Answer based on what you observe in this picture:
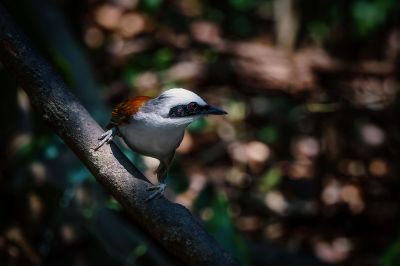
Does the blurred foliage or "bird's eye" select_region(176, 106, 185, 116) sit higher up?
"bird's eye" select_region(176, 106, 185, 116)

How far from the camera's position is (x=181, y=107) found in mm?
2760

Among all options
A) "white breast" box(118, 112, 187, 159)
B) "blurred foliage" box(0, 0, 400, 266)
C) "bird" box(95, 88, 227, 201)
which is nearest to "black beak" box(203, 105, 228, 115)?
"bird" box(95, 88, 227, 201)

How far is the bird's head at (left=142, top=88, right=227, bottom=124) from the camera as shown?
2.71 m

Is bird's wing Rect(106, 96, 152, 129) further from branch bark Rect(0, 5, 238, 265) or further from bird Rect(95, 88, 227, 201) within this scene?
branch bark Rect(0, 5, 238, 265)

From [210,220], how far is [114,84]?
3.52 meters

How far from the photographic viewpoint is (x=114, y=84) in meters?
7.65

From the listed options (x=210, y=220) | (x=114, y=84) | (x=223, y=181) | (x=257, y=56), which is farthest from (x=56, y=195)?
(x=257, y=56)

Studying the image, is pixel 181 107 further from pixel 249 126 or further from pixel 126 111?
pixel 249 126

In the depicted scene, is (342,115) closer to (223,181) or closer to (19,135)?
(223,181)

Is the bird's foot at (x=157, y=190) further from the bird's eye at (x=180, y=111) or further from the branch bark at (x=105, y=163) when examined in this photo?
the bird's eye at (x=180, y=111)

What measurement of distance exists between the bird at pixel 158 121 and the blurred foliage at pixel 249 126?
1.82 metres

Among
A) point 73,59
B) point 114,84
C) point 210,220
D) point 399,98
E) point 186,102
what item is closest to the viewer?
point 186,102

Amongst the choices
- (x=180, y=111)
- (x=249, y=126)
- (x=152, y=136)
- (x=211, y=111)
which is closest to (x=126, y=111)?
(x=152, y=136)

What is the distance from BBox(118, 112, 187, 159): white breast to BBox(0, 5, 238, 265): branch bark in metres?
0.16
